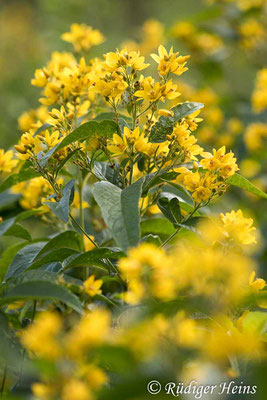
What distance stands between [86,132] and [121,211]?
0.60 feet

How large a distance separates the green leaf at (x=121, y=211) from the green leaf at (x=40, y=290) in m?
0.10

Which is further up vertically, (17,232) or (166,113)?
(166,113)

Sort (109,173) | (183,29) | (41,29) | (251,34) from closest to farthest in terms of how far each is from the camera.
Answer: (109,173)
(251,34)
(183,29)
(41,29)

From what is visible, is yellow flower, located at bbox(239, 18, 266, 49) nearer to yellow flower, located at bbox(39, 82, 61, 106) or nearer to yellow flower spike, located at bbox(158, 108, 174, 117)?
yellow flower, located at bbox(39, 82, 61, 106)

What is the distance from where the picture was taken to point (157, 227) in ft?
3.52

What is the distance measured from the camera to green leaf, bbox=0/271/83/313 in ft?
2.23

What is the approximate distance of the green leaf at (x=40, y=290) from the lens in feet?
2.23

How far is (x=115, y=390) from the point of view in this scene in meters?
0.52

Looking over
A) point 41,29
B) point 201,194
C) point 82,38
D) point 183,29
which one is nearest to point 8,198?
point 82,38

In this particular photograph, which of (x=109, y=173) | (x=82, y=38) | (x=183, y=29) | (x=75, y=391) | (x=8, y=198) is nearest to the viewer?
(x=75, y=391)

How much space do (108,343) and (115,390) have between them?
1.8 inches

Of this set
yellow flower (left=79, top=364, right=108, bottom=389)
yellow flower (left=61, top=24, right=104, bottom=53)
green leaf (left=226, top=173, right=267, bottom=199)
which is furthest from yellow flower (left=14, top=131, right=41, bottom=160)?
yellow flower (left=61, top=24, right=104, bottom=53)

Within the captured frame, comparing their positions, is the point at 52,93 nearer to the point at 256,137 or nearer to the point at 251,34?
the point at 256,137

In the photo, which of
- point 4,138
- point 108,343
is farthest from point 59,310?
point 4,138
